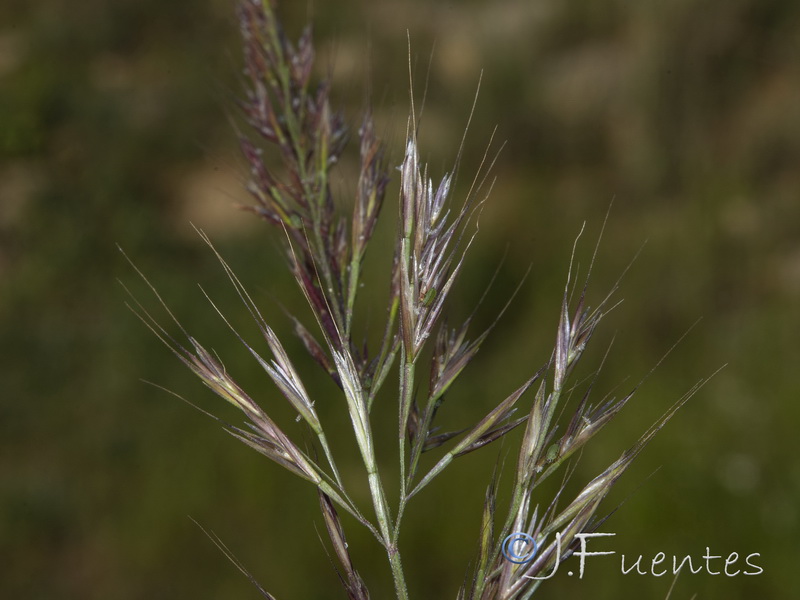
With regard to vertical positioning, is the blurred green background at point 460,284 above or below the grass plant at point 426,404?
below

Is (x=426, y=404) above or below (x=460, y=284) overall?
above

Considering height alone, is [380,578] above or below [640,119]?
below

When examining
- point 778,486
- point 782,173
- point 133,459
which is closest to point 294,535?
point 133,459

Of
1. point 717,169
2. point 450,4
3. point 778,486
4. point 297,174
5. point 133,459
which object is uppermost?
point 297,174

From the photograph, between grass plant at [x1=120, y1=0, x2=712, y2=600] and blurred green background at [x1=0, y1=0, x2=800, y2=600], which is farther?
blurred green background at [x1=0, y1=0, x2=800, y2=600]

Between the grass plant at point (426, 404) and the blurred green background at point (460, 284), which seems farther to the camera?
the blurred green background at point (460, 284)

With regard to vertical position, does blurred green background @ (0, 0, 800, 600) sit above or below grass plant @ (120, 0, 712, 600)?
below

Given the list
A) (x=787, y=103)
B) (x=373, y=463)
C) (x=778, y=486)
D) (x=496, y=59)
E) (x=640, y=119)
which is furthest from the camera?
(x=496, y=59)

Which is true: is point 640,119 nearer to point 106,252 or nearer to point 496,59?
point 496,59
